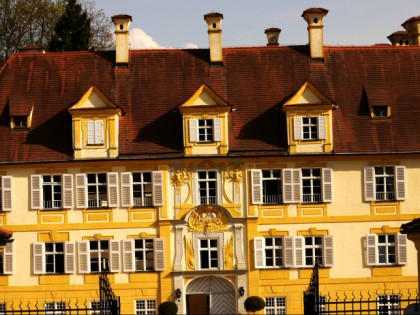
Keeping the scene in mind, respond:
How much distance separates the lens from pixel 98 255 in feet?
145

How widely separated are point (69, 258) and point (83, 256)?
0.57 meters

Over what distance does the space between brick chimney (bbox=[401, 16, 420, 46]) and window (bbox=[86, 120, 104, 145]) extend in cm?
1582

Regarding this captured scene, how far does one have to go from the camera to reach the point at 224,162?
1742 inches

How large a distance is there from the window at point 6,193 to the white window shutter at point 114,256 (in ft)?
14.5

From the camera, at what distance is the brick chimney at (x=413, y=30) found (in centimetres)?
5028

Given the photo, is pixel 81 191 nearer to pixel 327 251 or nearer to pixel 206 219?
pixel 206 219

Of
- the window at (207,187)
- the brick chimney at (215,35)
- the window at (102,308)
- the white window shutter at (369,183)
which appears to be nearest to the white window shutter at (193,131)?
the window at (207,187)

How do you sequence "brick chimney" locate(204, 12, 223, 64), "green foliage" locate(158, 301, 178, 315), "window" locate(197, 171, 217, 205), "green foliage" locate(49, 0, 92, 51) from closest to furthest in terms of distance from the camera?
1. "green foliage" locate(158, 301, 178, 315)
2. "window" locate(197, 171, 217, 205)
3. "brick chimney" locate(204, 12, 223, 64)
4. "green foliage" locate(49, 0, 92, 51)

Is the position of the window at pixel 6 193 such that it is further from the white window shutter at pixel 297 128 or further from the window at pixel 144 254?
the white window shutter at pixel 297 128

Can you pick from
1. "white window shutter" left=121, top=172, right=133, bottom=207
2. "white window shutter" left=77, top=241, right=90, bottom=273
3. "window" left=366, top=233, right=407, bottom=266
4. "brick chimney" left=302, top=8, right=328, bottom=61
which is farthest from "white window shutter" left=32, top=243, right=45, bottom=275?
"brick chimney" left=302, top=8, right=328, bottom=61

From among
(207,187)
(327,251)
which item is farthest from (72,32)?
(327,251)

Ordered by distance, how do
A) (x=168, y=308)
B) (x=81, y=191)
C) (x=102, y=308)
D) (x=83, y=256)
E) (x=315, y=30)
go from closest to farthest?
(x=102, y=308)
(x=168, y=308)
(x=83, y=256)
(x=81, y=191)
(x=315, y=30)

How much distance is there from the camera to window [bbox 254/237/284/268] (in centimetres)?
4406

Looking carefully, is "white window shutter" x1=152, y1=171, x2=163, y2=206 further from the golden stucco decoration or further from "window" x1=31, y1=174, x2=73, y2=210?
"window" x1=31, y1=174, x2=73, y2=210
